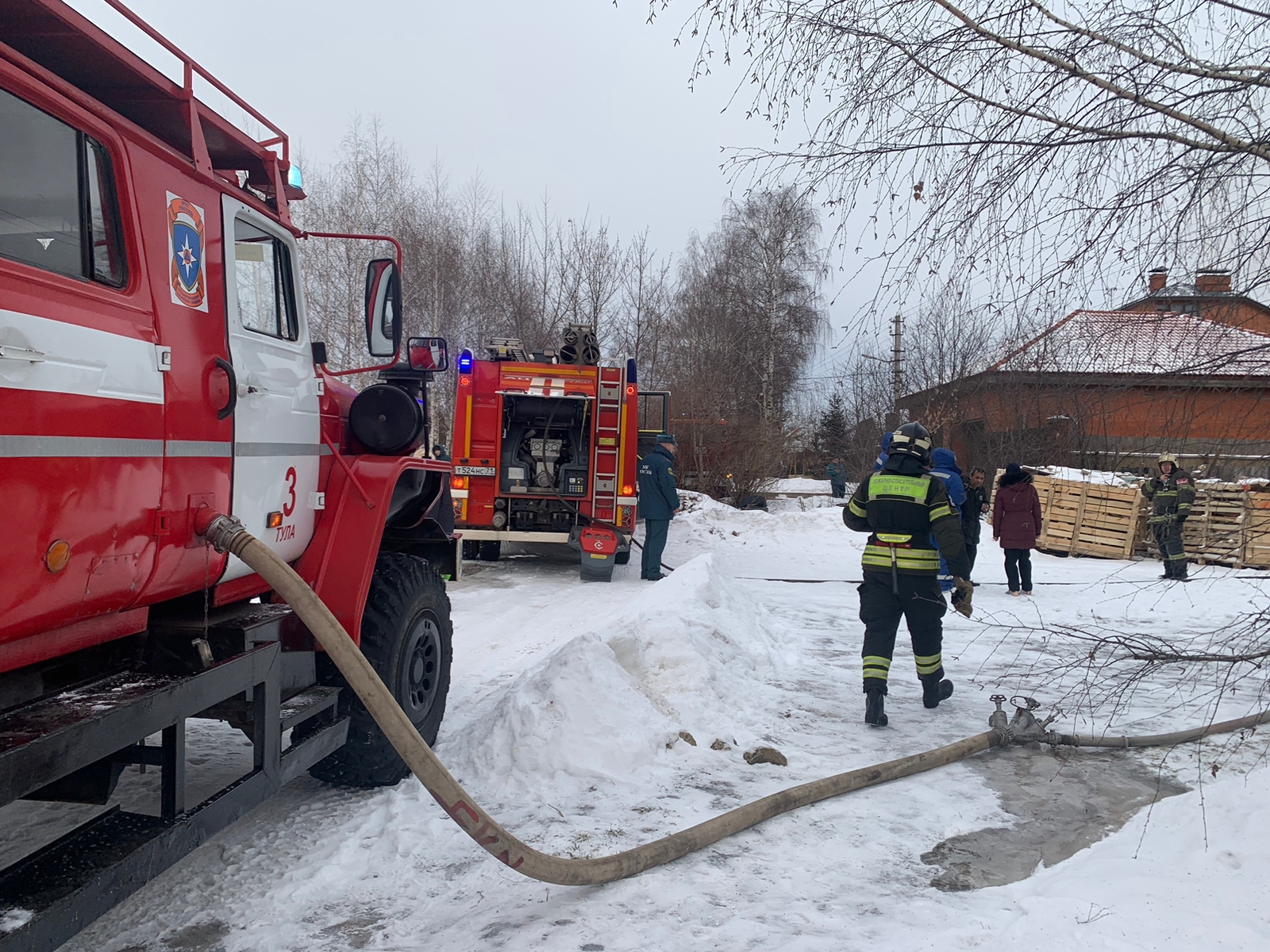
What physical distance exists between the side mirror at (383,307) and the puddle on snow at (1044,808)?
3.18 m

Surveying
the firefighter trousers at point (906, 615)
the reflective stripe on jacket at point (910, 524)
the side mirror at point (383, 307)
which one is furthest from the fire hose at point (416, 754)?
the reflective stripe on jacket at point (910, 524)

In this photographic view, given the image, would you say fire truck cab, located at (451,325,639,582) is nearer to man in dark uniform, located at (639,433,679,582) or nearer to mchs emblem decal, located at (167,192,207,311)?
man in dark uniform, located at (639,433,679,582)

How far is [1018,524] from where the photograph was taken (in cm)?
1082

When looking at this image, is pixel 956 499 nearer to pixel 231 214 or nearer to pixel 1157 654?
pixel 1157 654

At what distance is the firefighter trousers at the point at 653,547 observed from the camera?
1144cm

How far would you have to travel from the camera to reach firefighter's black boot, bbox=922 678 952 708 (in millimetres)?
5594

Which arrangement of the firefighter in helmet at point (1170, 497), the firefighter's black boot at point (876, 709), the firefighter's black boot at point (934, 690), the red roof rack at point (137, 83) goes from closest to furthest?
the red roof rack at point (137, 83) < the firefighter's black boot at point (876, 709) < the firefighter's black boot at point (934, 690) < the firefighter in helmet at point (1170, 497)

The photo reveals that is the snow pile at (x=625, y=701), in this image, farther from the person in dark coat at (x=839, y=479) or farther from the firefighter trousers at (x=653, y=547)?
the person in dark coat at (x=839, y=479)

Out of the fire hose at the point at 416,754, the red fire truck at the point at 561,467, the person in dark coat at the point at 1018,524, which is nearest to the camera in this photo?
the fire hose at the point at 416,754

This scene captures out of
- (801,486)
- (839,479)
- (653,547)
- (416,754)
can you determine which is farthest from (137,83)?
(801,486)

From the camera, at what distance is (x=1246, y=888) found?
2.87 meters

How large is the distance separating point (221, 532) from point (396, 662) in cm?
138

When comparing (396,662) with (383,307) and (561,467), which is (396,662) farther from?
(561,467)

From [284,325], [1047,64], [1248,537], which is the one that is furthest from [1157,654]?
[284,325]
